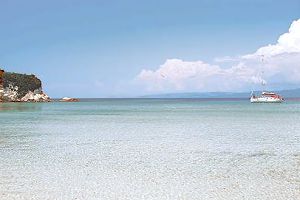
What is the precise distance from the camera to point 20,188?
18.8m

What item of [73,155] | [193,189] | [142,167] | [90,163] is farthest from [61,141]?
[193,189]

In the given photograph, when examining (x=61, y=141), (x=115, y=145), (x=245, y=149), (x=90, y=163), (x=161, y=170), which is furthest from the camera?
(x=61, y=141)

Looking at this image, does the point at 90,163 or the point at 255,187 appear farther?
the point at 90,163

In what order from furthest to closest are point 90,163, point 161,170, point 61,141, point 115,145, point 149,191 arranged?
point 61,141 → point 115,145 → point 90,163 → point 161,170 → point 149,191

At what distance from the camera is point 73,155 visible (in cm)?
2908

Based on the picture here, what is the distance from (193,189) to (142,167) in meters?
6.11

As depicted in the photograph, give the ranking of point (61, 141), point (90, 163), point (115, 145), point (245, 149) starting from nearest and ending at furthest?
point (90, 163)
point (245, 149)
point (115, 145)
point (61, 141)

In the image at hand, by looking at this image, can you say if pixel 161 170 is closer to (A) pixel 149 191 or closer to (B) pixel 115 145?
(A) pixel 149 191

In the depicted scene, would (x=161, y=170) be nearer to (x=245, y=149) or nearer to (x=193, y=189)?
(x=193, y=189)

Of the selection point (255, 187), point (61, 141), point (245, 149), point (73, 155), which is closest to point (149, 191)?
point (255, 187)

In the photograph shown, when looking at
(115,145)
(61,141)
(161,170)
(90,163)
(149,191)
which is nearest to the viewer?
(149,191)

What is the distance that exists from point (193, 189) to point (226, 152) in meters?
11.9

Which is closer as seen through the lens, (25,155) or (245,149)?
(25,155)

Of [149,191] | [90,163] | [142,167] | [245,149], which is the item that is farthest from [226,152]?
[149,191]
